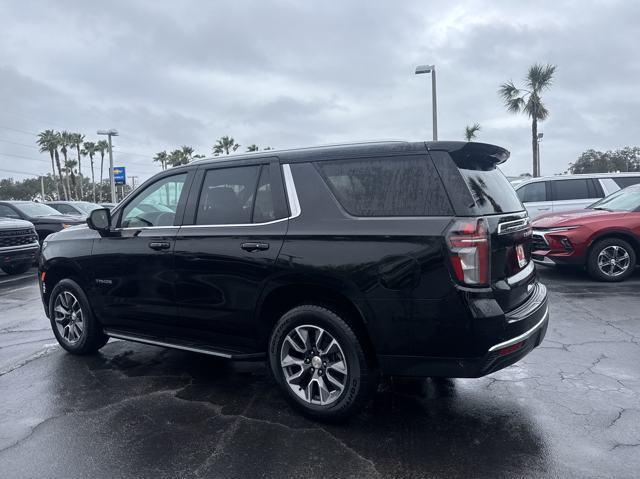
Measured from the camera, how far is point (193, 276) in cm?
395

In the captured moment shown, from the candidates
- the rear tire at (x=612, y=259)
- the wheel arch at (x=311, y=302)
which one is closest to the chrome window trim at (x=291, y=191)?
the wheel arch at (x=311, y=302)

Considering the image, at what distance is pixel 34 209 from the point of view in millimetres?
14000

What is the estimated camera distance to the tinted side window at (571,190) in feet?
36.5

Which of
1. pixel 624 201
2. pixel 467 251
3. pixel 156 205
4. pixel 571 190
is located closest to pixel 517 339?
pixel 467 251

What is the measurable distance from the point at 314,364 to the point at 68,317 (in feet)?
10.1

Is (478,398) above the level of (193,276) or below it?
below

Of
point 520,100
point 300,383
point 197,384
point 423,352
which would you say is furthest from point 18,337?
point 520,100

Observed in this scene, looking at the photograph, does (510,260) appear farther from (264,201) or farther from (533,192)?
(533,192)

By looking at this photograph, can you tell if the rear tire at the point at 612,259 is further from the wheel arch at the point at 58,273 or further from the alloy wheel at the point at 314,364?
the wheel arch at the point at 58,273

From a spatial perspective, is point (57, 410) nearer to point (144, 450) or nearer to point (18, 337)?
point (144, 450)

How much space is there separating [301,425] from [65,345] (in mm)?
3018

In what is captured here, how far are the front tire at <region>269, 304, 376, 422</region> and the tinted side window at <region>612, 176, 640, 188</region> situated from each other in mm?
9884

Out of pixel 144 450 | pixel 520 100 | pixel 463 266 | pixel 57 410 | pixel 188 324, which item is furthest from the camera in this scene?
pixel 520 100

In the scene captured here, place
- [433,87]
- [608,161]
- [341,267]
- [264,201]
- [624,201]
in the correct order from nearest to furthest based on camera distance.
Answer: [341,267] < [264,201] < [624,201] < [433,87] < [608,161]
